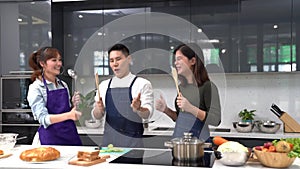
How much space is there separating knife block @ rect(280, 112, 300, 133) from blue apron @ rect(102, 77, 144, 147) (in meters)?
1.30

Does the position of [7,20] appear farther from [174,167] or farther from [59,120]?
[174,167]

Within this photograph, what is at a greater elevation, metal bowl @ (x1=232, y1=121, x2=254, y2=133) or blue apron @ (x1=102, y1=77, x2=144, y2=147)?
blue apron @ (x1=102, y1=77, x2=144, y2=147)

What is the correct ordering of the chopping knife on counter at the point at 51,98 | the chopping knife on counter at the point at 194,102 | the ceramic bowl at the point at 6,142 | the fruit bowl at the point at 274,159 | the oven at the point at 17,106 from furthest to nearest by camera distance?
the oven at the point at 17,106 < the chopping knife on counter at the point at 51,98 < the chopping knife on counter at the point at 194,102 < the ceramic bowl at the point at 6,142 < the fruit bowl at the point at 274,159

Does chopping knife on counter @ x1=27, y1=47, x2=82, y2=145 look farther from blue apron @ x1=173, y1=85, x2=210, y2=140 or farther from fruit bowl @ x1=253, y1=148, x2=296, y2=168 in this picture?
fruit bowl @ x1=253, y1=148, x2=296, y2=168

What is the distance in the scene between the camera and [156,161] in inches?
A: 56.2

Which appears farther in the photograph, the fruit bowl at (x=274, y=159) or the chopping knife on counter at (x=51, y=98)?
the chopping knife on counter at (x=51, y=98)

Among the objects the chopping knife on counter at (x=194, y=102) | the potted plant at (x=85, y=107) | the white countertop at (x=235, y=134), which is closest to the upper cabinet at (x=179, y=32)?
the potted plant at (x=85, y=107)

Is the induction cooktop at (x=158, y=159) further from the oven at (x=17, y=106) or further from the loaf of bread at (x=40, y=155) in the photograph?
the oven at (x=17, y=106)

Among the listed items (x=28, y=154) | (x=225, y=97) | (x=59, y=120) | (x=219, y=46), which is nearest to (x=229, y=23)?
(x=219, y=46)

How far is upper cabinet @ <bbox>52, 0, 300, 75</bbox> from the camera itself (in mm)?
2709

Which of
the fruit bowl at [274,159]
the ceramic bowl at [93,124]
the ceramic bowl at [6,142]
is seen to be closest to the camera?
the fruit bowl at [274,159]

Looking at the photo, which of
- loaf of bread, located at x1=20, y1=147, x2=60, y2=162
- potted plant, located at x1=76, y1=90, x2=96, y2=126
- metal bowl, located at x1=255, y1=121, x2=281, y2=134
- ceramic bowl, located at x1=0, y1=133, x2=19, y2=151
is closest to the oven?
potted plant, located at x1=76, y1=90, x2=96, y2=126

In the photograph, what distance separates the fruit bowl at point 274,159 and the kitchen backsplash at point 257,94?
1698 mm

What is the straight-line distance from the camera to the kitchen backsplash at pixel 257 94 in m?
3.02
